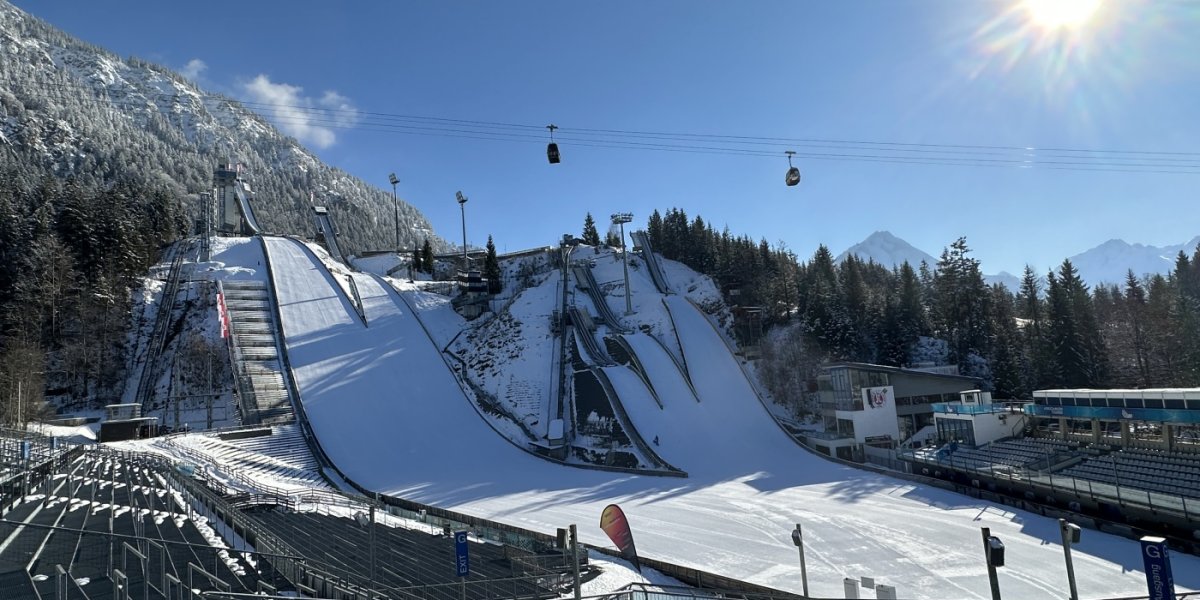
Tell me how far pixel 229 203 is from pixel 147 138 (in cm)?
8034

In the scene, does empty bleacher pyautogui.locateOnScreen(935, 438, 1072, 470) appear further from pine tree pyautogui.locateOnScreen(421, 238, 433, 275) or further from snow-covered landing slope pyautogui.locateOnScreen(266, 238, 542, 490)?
pine tree pyautogui.locateOnScreen(421, 238, 433, 275)

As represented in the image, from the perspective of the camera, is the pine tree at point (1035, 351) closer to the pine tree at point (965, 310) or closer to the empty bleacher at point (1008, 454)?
the pine tree at point (965, 310)

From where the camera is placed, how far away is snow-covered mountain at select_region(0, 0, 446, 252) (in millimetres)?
93625

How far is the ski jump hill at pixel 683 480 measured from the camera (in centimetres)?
1397

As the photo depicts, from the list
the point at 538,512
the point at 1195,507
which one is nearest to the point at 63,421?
the point at 538,512

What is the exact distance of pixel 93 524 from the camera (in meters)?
10.1

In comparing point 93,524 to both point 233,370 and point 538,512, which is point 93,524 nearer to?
point 538,512

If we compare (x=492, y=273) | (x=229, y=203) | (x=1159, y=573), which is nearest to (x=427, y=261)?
(x=492, y=273)

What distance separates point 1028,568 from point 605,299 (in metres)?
36.0

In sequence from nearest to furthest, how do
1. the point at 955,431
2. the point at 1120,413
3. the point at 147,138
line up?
the point at 1120,413 < the point at 955,431 < the point at 147,138

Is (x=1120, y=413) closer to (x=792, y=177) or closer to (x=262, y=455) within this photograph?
(x=792, y=177)

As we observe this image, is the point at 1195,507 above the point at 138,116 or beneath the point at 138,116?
beneath

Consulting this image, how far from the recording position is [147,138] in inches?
4727

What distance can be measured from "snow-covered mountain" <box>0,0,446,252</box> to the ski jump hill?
69.1 m
